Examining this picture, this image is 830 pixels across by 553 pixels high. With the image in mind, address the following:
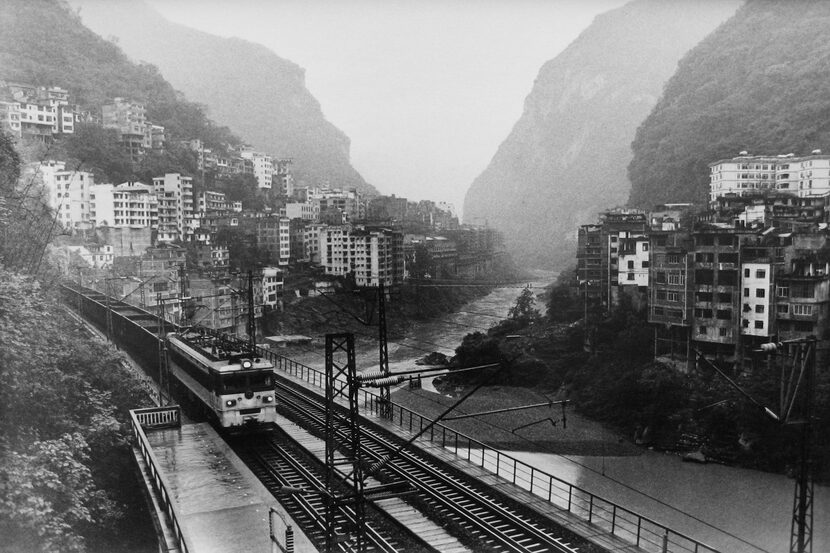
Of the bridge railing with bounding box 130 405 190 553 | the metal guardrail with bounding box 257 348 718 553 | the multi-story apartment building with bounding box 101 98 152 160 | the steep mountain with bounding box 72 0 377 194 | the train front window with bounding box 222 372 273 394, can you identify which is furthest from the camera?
the multi-story apartment building with bounding box 101 98 152 160

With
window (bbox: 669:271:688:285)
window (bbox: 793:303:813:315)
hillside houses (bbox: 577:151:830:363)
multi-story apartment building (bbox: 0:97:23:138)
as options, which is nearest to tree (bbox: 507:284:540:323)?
hillside houses (bbox: 577:151:830:363)

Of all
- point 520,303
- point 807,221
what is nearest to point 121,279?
point 520,303

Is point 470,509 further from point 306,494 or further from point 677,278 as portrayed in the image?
point 677,278

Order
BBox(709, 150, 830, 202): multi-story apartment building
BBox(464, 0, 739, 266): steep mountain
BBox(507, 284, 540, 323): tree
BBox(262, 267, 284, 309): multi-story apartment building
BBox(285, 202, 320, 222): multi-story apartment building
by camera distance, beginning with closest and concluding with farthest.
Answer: BBox(709, 150, 830, 202): multi-story apartment building < BBox(262, 267, 284, 309): multi-story apartment building < BBox(507, 284, 540, 323): tree < BBox(464, 0, 739, 266): steep mountain < BBox(285, 202, 320, 222): multi-story apartment building

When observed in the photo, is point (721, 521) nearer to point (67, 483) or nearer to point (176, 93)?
point (67, 483)

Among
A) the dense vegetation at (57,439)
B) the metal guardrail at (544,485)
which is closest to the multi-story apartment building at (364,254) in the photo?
the metal guardrail at (544,485)

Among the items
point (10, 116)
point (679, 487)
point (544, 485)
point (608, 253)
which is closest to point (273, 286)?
point (10, 116)

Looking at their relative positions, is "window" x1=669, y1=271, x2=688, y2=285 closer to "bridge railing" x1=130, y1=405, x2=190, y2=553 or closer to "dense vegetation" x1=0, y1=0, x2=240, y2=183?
"bridge railing" x1=130, y1=405, x2=190, y2=553
